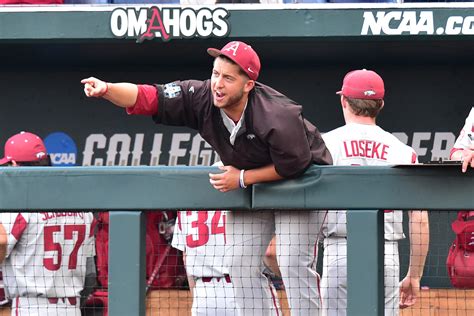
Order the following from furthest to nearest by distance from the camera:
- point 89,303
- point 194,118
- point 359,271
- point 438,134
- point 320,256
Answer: point 438,134, point 320,256, point 89,303, point 194,118, point 359,271

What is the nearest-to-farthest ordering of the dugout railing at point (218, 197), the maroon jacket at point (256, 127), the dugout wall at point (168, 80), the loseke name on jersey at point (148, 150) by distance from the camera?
the dugout railing at point (218, 197)
the maroon jacket at point (256, 127)
the dugout wall at point (168, 80)
the loseke name on jersey at point (148, 150)

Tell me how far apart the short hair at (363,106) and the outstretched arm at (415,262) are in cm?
55

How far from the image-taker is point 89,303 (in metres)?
6.22

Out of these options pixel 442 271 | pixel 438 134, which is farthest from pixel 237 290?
pixel 438 134

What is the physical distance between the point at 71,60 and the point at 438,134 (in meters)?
2.68

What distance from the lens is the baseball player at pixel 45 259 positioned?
5.84 metres

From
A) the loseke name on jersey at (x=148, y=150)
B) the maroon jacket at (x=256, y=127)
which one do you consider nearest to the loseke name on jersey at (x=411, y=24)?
the loseke name on jersey at (x=148, y=150)

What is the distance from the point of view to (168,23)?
23.0ft

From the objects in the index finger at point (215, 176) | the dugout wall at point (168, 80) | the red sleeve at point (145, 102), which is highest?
the dugout wall at point (168, 80)

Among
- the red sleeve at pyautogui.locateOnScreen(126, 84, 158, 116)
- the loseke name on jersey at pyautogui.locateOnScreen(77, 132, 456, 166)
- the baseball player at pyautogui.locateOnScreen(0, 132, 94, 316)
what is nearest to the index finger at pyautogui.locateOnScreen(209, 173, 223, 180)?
the red sleeve at pyautogui.locateOnScreen(126, 84, 158, 116)

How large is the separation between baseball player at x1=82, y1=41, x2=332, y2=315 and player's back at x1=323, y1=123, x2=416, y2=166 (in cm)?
76

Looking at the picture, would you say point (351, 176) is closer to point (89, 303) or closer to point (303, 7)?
point (89, 303)

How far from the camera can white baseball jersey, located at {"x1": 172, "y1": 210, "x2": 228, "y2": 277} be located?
546 cm

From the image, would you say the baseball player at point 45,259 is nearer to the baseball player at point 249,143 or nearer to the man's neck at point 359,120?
the man's neck at point 359,120
